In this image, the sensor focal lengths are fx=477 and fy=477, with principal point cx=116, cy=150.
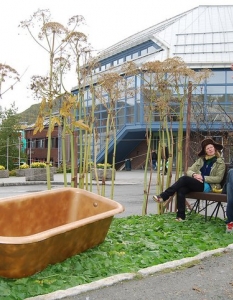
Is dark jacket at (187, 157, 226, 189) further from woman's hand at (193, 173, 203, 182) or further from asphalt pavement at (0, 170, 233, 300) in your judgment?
asphalt pavement at (0, 170, 233, 300)

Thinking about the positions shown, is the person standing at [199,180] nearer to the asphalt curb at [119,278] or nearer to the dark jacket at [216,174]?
the dark jacket at [216,174]

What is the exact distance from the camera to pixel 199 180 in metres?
7.08

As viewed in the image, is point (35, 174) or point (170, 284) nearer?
point (170, 284)

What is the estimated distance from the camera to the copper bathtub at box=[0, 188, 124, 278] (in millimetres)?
3977

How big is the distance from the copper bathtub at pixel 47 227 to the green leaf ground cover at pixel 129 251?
0.11 m

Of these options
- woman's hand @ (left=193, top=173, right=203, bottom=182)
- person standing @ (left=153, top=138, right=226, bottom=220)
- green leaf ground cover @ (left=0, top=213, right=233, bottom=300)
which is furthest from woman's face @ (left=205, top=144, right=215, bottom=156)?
green leaf ground cover @ (left=0, top=213, right=233, bottom=300)

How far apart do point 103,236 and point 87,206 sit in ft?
2.13

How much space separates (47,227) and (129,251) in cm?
110

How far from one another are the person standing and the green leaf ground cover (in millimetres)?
347

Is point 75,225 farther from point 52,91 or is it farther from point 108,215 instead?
point 52,91

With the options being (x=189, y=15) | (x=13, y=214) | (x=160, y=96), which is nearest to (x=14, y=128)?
(x=189, y=15)

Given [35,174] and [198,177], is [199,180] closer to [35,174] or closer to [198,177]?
[198,177]

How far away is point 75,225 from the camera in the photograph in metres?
4.37

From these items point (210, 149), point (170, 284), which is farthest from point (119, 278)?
point (210, 149)
